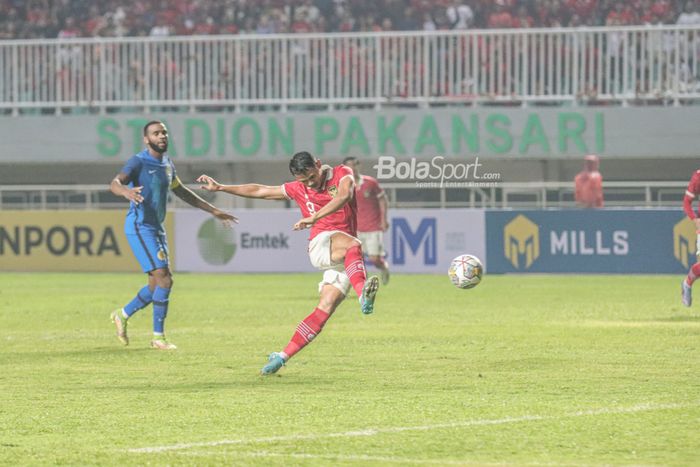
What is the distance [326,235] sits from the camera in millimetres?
12648

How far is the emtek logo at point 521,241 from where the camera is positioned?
94.1 ft

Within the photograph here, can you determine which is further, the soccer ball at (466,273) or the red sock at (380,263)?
the red sock at (380,263)

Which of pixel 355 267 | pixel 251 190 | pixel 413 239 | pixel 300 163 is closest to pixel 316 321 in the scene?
pixel 355 267

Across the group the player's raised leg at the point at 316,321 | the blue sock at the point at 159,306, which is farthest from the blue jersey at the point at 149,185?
the player's raised leg at the point at 316,321

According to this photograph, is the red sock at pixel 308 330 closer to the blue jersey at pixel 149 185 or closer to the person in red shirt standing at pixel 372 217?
the blue jersey at pixel 149 185

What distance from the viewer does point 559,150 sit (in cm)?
3078

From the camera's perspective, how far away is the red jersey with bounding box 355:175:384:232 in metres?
24.6

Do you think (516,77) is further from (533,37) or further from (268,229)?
(268,229)

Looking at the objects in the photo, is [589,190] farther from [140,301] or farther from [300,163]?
[300,163]

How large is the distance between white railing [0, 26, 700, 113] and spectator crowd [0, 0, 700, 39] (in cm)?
166

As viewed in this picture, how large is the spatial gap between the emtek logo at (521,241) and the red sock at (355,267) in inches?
644

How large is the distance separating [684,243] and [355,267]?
16468 mm

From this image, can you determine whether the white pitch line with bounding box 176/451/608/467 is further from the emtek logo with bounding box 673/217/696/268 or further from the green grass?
the emtek logo with bounding box 673/217/696/268

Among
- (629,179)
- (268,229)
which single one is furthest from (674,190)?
(268,229)
